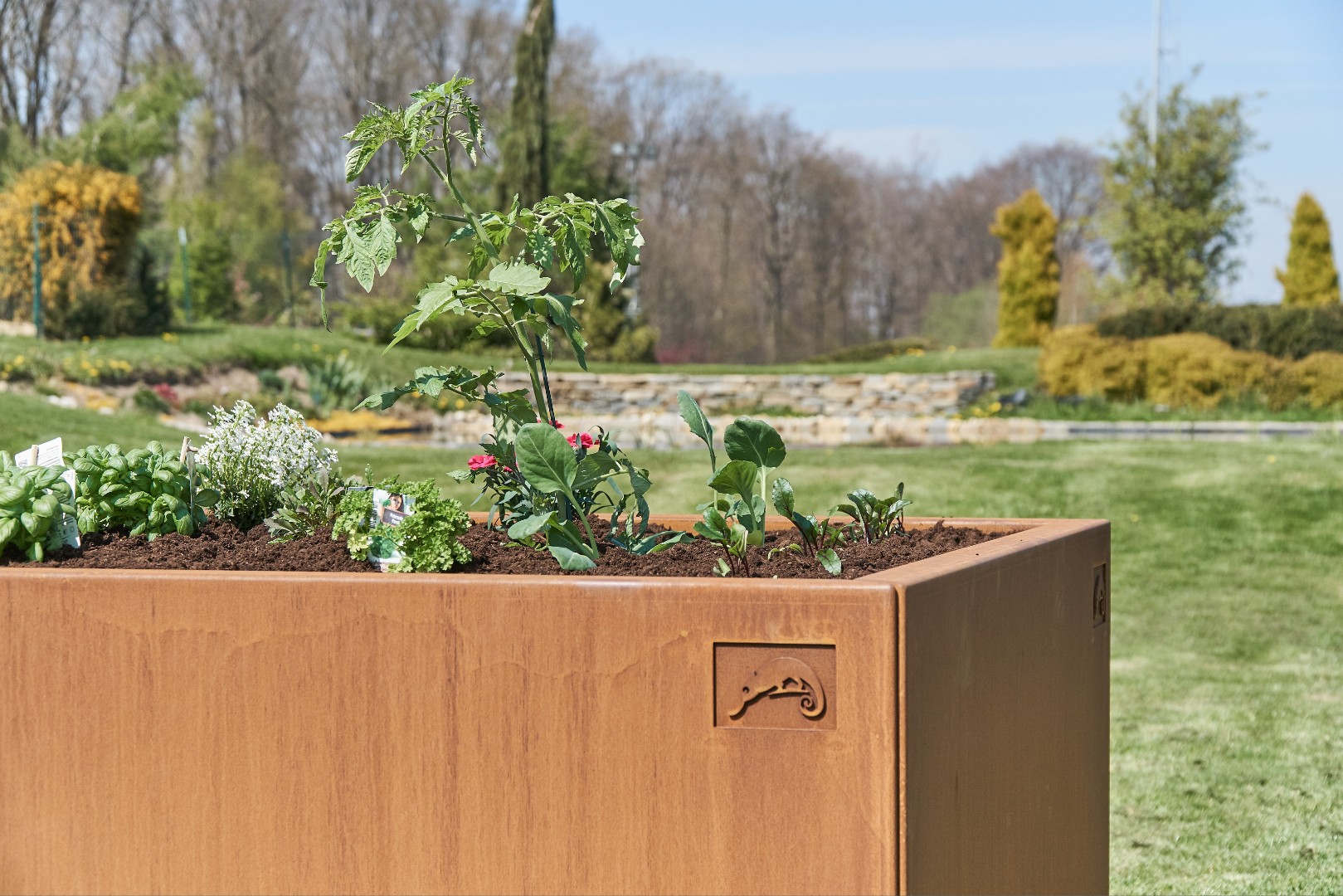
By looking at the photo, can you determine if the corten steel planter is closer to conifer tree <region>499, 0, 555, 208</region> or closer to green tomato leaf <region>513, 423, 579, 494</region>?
A: green tomato leaf <region>513, 423, 579, 494</region>

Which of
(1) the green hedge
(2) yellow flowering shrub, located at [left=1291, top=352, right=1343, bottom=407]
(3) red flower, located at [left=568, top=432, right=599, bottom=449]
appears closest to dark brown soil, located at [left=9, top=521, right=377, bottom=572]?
(3) red flower, located at [left=568, top=432, right=599, bottom=449]

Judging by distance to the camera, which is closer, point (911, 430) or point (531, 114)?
point (911, 430)

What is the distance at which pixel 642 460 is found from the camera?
29.4 ft

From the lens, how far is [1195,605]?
6156 mm

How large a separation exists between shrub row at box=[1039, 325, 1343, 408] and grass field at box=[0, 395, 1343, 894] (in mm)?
3224

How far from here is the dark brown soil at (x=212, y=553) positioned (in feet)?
6.05

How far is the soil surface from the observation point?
5.77ft

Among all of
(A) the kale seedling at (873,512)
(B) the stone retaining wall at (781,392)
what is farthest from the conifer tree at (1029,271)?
(A) the kale seedling at (873,512)

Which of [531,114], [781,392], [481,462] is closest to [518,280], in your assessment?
[481,462]

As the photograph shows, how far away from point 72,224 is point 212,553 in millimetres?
13122

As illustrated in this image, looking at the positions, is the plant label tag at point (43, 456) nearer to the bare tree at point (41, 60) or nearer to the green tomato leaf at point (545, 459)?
the green tomato leaf at point (545, 459)

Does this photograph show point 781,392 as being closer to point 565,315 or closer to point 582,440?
point 582,440

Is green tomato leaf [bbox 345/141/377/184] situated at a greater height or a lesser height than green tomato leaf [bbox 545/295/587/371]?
greater

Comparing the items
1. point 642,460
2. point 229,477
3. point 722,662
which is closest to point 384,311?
point 642,460
